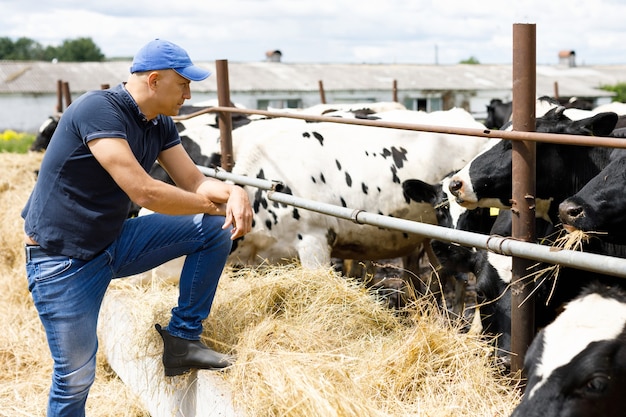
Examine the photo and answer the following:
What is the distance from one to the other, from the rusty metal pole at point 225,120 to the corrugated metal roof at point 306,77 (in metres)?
24.4

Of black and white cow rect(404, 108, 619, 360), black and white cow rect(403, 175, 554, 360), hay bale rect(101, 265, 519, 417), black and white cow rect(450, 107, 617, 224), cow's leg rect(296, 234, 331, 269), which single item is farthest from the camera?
cow's leg rect(296, 234, 331, 269)

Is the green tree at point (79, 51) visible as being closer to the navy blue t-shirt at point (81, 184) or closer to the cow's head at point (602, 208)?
the navy blue t-shirt at point (81, 184)

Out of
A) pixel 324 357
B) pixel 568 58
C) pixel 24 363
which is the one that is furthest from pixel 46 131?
pixel 568 58

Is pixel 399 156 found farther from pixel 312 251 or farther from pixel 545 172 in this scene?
pixel 545 172

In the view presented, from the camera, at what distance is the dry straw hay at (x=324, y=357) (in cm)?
296

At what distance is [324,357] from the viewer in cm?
329

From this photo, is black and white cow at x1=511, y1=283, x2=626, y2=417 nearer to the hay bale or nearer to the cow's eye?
the cow's eye

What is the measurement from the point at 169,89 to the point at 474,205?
179cm

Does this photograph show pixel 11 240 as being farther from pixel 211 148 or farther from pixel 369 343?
pixel 369 343

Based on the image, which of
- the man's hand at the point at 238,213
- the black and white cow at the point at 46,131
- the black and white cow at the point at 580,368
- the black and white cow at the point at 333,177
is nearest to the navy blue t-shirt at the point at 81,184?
the man's hand at the point at 238,213

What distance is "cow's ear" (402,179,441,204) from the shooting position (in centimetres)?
525

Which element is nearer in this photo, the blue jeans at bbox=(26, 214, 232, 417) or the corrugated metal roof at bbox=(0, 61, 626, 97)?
the blue jeans at bbox=(26, 214, 232, 417)

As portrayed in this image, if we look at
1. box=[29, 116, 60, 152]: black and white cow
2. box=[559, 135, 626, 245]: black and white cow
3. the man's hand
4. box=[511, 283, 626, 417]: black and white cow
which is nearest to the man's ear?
the man's hand

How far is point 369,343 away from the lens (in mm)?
3514
